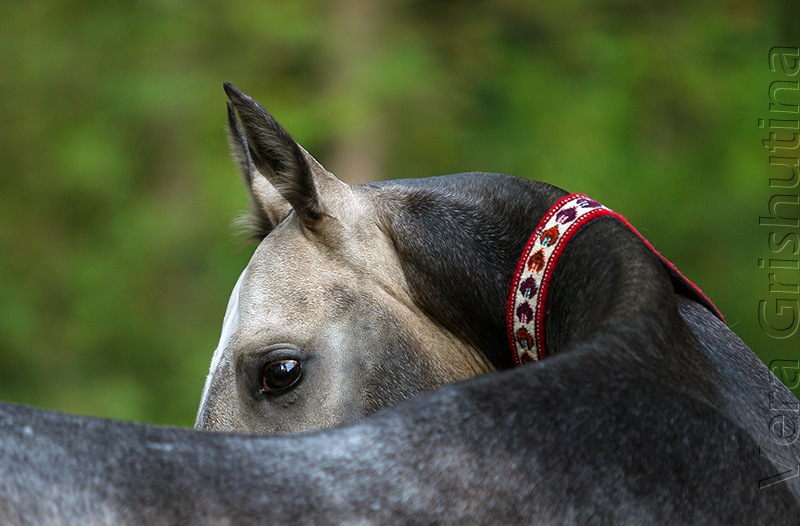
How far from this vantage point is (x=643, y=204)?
27.5ft

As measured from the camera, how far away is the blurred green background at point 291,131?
844cm

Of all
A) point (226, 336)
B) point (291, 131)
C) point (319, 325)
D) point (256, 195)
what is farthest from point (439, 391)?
point (291, 131)

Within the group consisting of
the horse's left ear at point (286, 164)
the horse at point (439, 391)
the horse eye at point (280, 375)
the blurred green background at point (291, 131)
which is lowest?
the blurred green background at point (291, 131)

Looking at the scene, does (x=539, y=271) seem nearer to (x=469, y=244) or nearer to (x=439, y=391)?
(x=469, y=244)

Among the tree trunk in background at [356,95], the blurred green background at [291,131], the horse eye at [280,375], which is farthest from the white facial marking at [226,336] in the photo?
the tree trunk in background at [356,95]

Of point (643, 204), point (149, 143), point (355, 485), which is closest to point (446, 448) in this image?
point (355, 485)

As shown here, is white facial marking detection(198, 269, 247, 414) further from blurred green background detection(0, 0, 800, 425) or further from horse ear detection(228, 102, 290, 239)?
blurred green background detection(0, 0, 800, 425)

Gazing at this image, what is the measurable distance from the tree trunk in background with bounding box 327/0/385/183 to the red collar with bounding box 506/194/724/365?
5.90 m

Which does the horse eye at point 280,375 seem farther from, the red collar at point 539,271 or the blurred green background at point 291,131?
the blurred green background at point 291,131

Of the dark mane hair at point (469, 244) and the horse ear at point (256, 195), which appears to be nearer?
the dark mane hair at point (469, 244)

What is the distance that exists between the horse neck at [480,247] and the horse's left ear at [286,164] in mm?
192

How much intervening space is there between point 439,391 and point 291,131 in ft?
22.1

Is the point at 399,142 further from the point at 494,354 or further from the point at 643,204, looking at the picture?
the point at 494,354

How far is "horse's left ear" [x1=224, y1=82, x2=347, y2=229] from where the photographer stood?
8.63 ft
